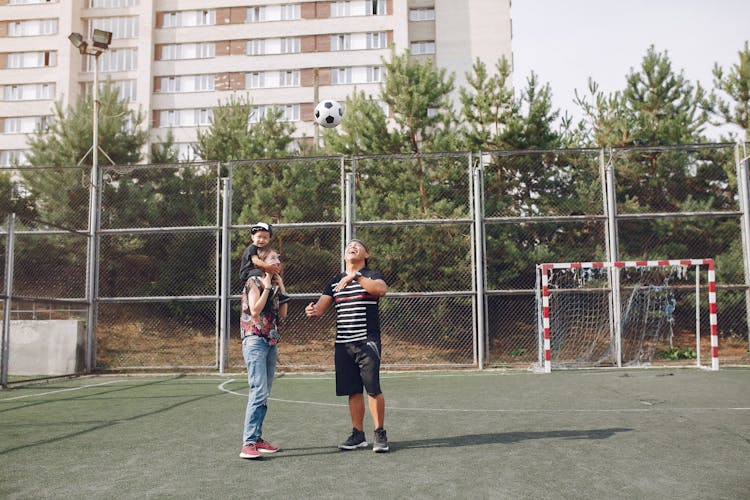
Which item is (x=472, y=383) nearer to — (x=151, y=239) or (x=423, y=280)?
(x=423, y=280)

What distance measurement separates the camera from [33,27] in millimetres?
41562

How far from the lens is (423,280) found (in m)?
16.1

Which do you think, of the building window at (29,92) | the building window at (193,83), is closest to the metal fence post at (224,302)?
the building window at (193,83)

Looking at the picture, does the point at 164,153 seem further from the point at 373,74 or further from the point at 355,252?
the point at 355,252

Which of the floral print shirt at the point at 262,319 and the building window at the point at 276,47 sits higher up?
the building window at the point at 276,47

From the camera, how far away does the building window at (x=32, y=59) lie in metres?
41.4

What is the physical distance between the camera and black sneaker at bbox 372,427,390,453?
5363 mm

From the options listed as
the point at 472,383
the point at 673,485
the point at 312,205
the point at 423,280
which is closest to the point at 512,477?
the point at 673,485

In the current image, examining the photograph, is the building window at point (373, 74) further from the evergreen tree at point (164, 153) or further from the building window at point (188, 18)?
the evergreen tree at point (164, 153)

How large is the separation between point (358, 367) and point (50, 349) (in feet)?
34.8

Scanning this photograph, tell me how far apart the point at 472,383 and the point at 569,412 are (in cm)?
355

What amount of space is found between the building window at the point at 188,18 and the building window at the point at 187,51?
51.7 inches

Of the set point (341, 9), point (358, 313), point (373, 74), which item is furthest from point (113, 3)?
point (358, 313)

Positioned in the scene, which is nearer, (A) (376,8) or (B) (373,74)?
(B) (373,74)
